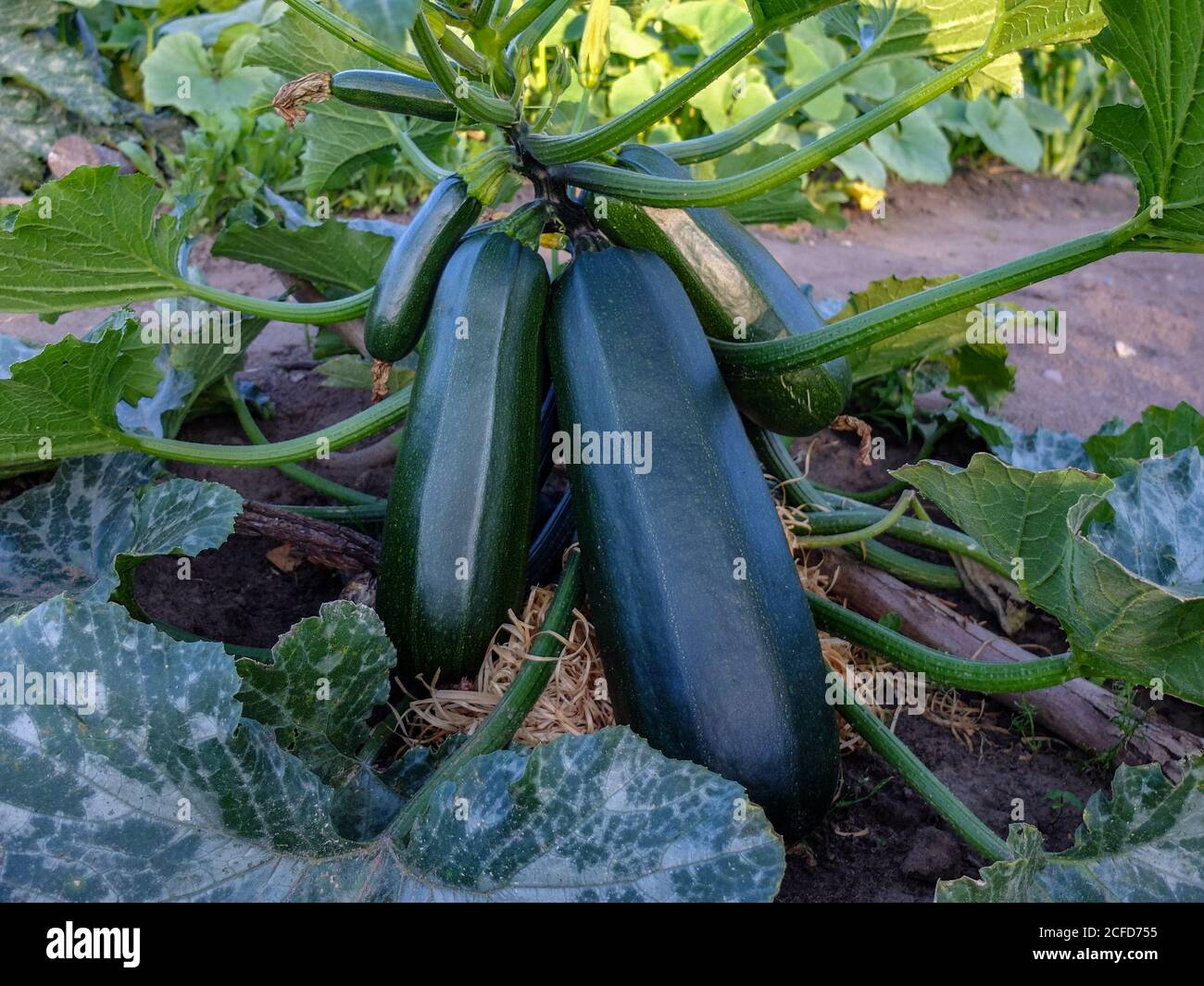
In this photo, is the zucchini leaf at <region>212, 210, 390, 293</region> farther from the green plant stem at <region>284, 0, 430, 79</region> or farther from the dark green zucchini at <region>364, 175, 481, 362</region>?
the green plant stem at <region>284, 0, 430, 79</region>

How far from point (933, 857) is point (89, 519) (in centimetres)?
155

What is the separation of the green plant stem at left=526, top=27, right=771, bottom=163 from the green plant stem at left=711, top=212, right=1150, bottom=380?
36 cm

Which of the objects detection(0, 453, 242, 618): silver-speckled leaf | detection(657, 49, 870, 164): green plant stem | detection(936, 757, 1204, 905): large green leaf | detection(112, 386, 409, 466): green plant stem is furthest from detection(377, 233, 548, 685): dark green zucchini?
detection(936, 757, 1204, 905): large green leaf

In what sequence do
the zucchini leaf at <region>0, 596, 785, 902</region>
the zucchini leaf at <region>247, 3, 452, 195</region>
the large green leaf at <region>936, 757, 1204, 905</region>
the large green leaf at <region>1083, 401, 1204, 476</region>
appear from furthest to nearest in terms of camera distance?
the zucchini leaf at <region>247, 3, 452, 195</region> → the large green leaf at <region>1083, 401, 1204, 476</region> → the large green leaf at <region>936, 757, 1204, 905</region> → the zucchini leaf at <region>0, 596, 785, 902</region>

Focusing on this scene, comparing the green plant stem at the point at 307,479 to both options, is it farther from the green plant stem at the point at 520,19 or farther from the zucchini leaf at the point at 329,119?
the green plant stem at the point at 520,19

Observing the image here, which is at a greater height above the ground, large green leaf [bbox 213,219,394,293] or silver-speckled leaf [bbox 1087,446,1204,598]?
large green leaf [bbox 213,219,394,293]

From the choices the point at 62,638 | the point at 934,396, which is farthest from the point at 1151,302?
the point at 62,638

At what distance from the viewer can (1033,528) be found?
4.77 ft

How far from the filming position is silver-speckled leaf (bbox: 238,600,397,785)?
153 cm

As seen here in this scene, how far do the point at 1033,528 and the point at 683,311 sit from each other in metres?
0.68

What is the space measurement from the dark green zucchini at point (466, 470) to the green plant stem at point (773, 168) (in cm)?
24

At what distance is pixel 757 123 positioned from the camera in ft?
6.48

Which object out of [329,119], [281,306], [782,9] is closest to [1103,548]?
[782,9]
